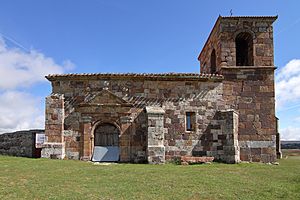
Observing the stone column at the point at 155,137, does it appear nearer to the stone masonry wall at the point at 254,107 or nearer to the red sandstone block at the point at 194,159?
the red sandstone block at the point at 194,159

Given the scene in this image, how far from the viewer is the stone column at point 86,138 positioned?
12602 millimetres

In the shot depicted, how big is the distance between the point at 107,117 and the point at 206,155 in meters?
5.01

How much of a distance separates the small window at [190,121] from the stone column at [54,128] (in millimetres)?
5883

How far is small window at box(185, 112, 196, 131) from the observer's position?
43.7 feet

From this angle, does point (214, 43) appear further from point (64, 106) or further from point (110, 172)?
point (110, 172)

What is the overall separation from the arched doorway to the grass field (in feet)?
11.0

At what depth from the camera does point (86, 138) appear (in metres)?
12.7

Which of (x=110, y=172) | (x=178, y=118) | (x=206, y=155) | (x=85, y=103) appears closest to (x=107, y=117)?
(x=85, y=103)

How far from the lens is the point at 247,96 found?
45.1 feet

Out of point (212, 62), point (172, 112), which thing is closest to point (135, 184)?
point (172, 112)

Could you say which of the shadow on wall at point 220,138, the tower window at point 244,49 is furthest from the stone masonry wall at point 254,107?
the tower window at point 244,49

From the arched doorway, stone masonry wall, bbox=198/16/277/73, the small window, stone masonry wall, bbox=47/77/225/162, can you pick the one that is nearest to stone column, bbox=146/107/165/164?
stone masonry wall, bbox=47/77/225/162

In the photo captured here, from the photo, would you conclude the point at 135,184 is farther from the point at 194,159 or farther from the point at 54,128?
the point at 54,128

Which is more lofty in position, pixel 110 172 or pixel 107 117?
pixel 107 117
